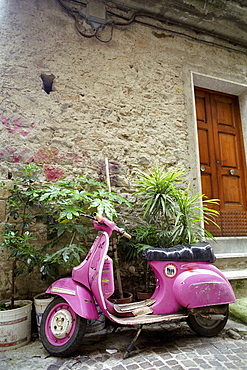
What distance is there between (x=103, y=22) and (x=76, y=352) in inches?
158

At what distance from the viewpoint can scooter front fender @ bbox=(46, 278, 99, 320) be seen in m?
2.06

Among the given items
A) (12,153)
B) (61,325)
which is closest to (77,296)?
(61,325)

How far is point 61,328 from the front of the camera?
2.09m

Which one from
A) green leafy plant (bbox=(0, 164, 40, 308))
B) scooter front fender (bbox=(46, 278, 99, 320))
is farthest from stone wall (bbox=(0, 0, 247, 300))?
scooter front fender (bbox=(46, 278, 99, 320))

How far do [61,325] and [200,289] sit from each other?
3.79 ft

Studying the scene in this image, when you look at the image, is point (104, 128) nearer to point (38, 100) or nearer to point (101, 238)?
point (38, 100)

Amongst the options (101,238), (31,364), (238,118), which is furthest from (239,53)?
(31,364)

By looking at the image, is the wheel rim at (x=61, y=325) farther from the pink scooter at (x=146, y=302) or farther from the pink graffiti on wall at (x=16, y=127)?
the pink graffiti on wall at (x=16, y=127)

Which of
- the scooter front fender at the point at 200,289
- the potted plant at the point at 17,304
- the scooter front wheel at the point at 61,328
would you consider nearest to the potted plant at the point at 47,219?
the potted plant at the point at 17,304

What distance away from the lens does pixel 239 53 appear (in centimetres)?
475

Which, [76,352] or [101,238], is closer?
[76,352]

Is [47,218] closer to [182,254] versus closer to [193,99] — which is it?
[182,254]

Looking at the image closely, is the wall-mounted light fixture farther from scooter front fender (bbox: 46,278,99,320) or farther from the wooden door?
scooter front fender (bbox: 46,278,99,320)

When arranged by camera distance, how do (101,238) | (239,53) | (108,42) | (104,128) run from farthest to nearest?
(239,53) < (108,42) < (104,128) < (101,238)
